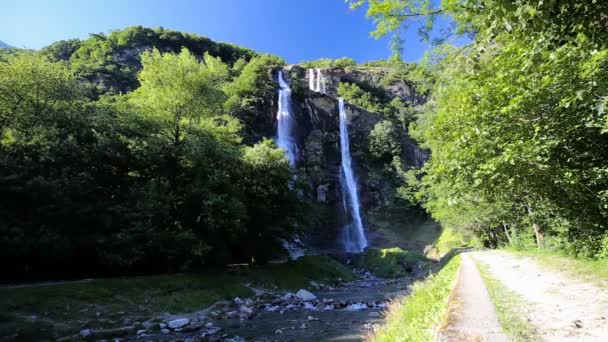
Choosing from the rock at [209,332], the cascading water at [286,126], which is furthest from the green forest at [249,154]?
the cascading water at [286,126]

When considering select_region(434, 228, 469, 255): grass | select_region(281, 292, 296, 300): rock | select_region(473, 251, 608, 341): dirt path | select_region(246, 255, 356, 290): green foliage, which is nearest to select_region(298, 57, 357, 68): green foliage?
A: select_region(434, 228, 469, 255): grass

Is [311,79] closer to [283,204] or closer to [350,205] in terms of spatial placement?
[350,205]

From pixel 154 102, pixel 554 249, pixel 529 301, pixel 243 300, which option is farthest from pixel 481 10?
pixel 154 102

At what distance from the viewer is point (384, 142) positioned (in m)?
67.3

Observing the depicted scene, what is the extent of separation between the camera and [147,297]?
17.1 m

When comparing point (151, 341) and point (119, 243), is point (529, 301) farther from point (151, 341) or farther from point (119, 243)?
point (119, 243)

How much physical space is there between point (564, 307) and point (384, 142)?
61683mm

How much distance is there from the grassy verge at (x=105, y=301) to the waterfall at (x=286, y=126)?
3665 cm

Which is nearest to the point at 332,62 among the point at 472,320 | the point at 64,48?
the point at 64,48

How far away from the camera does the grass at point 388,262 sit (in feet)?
122

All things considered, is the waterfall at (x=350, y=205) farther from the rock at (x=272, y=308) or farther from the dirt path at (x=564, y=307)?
the dirt path at (x=564, y=307)

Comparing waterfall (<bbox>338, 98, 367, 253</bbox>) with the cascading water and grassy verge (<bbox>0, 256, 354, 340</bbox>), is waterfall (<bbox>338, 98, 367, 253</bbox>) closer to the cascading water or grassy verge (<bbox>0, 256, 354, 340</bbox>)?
the cascading water

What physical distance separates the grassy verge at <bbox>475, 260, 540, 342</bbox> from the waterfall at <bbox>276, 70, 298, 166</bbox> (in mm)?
48890

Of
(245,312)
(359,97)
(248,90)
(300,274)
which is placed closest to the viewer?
(245,312)
